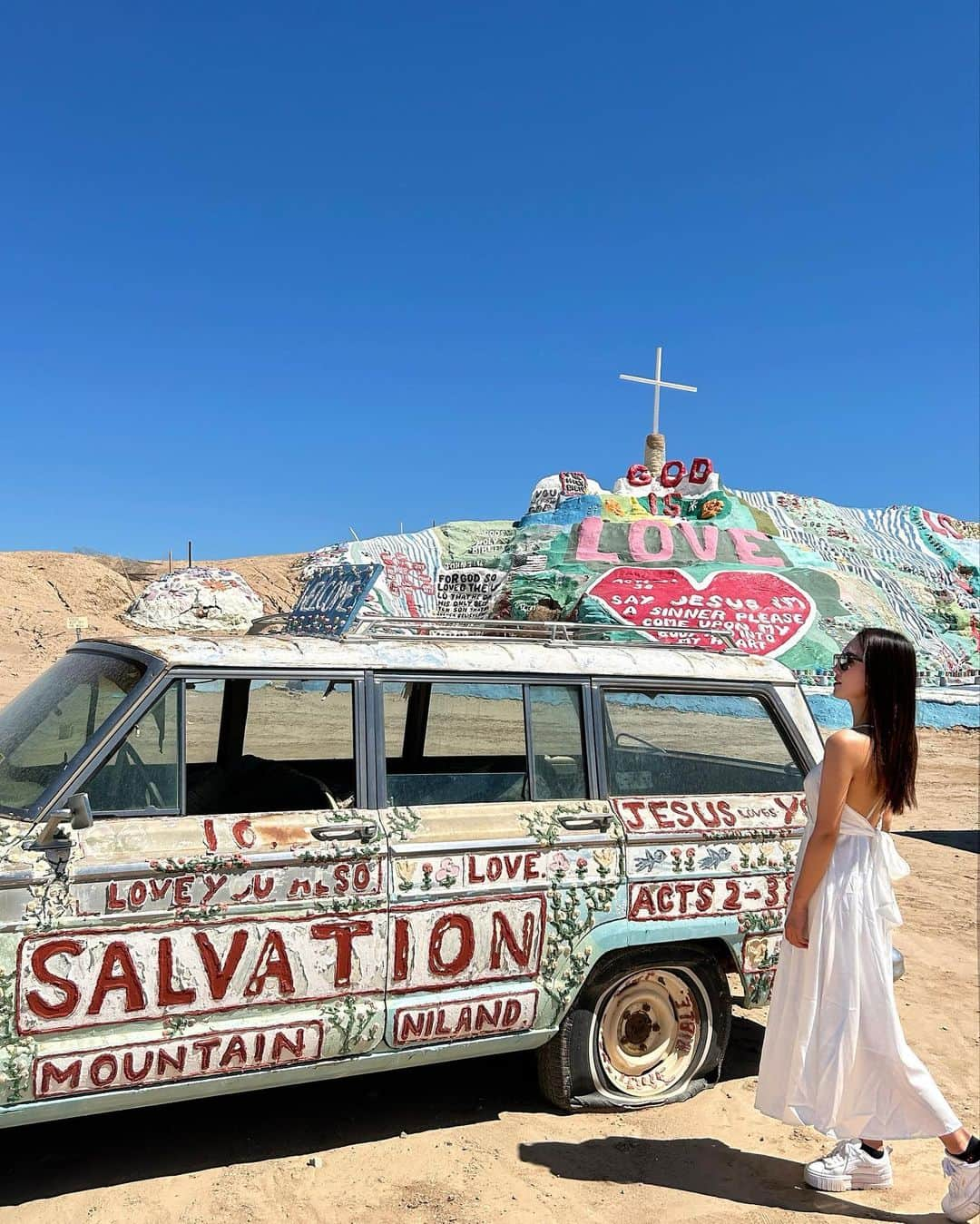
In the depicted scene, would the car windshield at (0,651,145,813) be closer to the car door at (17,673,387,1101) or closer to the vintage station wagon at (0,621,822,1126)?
the vintage station wagon at (0,621,822,1126)

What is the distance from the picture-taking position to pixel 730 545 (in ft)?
82.6

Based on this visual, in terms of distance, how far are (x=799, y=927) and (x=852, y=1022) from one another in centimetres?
Answer: 33

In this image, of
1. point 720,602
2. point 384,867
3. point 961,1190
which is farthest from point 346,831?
point 720,602

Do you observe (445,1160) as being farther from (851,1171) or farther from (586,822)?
(851,1171)

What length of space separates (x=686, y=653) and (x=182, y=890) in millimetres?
2382

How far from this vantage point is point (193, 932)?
127 inches

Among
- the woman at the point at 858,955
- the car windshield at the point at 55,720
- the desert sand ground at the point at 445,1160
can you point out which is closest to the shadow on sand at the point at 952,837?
the desert sand ground at the point at 445,1160

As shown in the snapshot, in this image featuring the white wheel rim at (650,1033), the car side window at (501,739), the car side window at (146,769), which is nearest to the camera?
the car side window at (146,769)

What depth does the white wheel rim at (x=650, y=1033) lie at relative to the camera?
4.11 meters

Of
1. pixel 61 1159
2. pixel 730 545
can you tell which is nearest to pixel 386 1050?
pixel 61 1159

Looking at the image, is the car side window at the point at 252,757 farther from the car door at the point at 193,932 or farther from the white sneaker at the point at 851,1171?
the white sneaker at the point at 851,1171

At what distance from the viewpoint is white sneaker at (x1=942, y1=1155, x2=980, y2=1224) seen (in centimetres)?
335

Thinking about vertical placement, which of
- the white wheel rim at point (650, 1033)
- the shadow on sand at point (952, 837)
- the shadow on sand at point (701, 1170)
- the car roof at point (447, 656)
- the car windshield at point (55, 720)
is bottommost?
the shadow on sand at point (701, 1170)

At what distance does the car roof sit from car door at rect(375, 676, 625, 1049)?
0.26 ft
